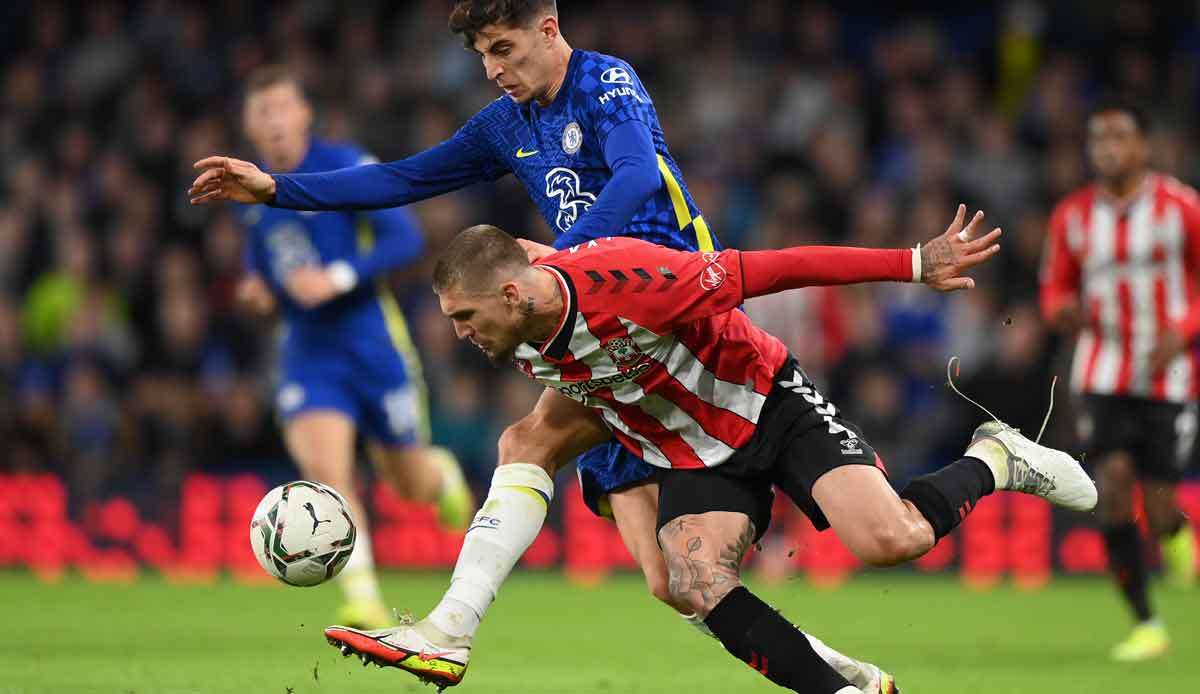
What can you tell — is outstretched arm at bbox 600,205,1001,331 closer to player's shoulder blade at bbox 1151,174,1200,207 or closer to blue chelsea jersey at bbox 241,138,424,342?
blue chelsea jersey at bbox 241,138,424,342

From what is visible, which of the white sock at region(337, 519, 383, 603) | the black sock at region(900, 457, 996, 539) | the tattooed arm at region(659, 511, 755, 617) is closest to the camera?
the tattooed arm at region(659, 511, 755, 617)

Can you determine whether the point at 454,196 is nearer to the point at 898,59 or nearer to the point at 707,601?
the point at 898,59

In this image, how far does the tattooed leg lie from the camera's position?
16.0 feet

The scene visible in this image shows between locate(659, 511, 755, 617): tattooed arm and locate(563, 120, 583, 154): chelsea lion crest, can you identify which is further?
locate(563, 120, 583, 154): chelsea lion crest

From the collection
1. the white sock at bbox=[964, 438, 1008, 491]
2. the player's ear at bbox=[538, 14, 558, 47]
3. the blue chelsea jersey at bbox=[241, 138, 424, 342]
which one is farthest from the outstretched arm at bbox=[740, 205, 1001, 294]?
the blue chelsea jersey at bbox=[241, 138, 424, 342]

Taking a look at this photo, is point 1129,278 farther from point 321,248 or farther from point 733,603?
point 733,603

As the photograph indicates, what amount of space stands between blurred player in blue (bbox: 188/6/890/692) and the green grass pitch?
0.81m

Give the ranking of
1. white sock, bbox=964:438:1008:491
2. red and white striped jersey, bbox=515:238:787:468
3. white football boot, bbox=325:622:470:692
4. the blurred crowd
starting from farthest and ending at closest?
the blurred crowd, white sock, bbox=964:438:1008:491, red and white striped jersey, bbox=515:238:787:468, white football boot, bbox=325:622:470:692

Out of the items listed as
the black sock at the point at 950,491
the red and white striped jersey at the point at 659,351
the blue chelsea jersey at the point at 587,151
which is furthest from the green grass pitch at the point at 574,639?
the blue chelsea jersey at the point at 587,151

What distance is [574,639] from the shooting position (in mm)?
8477

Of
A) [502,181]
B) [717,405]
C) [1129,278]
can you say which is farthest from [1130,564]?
[502,181]

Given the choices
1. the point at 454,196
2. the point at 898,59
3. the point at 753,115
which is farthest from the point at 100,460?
the point at 898,59

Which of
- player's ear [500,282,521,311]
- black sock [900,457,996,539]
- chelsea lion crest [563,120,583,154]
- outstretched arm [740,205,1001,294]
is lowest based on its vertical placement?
black sock [900,457,996,539]

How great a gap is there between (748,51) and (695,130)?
1005 mm
